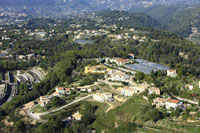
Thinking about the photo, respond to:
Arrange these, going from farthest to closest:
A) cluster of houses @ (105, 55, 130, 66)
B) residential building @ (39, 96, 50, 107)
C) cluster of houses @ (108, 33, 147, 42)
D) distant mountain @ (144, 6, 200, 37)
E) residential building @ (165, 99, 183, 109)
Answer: distant mountain @ (144, 6, 200, 37) → cluster of houses @ (108, 33, 147, 42) → cluster of houses @ (105, 55, 130, 66) → residential building @ (39, 96, 50, 107) → residential building @ (165, 99, 183, 109)

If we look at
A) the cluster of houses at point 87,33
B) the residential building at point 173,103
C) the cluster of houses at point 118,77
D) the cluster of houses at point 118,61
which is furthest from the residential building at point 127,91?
the cluster of houses at point 87,33

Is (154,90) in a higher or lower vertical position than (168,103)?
higher

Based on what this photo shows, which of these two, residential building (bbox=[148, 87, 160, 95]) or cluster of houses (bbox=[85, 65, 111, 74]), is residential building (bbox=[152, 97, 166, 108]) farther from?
cluster of houses (bbox=[85, 65, 111, 74])

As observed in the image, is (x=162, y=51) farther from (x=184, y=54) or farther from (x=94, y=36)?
(x=94, y=36)

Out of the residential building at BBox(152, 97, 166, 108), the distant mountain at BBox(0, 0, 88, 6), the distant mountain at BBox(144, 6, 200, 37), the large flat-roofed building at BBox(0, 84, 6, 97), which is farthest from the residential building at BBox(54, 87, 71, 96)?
the distant mountain at BBox(0, 0, 88, 6)

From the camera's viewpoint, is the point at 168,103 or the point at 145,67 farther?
the point at 145,67

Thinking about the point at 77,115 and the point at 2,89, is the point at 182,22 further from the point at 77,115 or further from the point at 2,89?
the point at 77,115

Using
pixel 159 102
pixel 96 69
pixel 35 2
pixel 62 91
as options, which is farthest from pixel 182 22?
pixel 35 2

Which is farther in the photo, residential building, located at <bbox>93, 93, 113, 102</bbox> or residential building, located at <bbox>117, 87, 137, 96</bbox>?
residential building, located at <bbox>117, 87, 137, 96</bbox>

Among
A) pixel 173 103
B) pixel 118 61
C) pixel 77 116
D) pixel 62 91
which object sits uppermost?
pixel 173 103

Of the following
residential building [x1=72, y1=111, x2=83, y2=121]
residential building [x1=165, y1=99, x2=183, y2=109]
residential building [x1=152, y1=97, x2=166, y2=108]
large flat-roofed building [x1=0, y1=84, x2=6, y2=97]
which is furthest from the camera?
large flat-roofed building [x1=0, y1=84, x2=6, y2=97]

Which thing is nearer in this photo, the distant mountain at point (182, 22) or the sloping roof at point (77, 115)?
the sloping roof at point (77, 115)

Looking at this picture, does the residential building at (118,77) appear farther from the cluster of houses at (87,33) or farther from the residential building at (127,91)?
the cluster of houses at (87,33)
